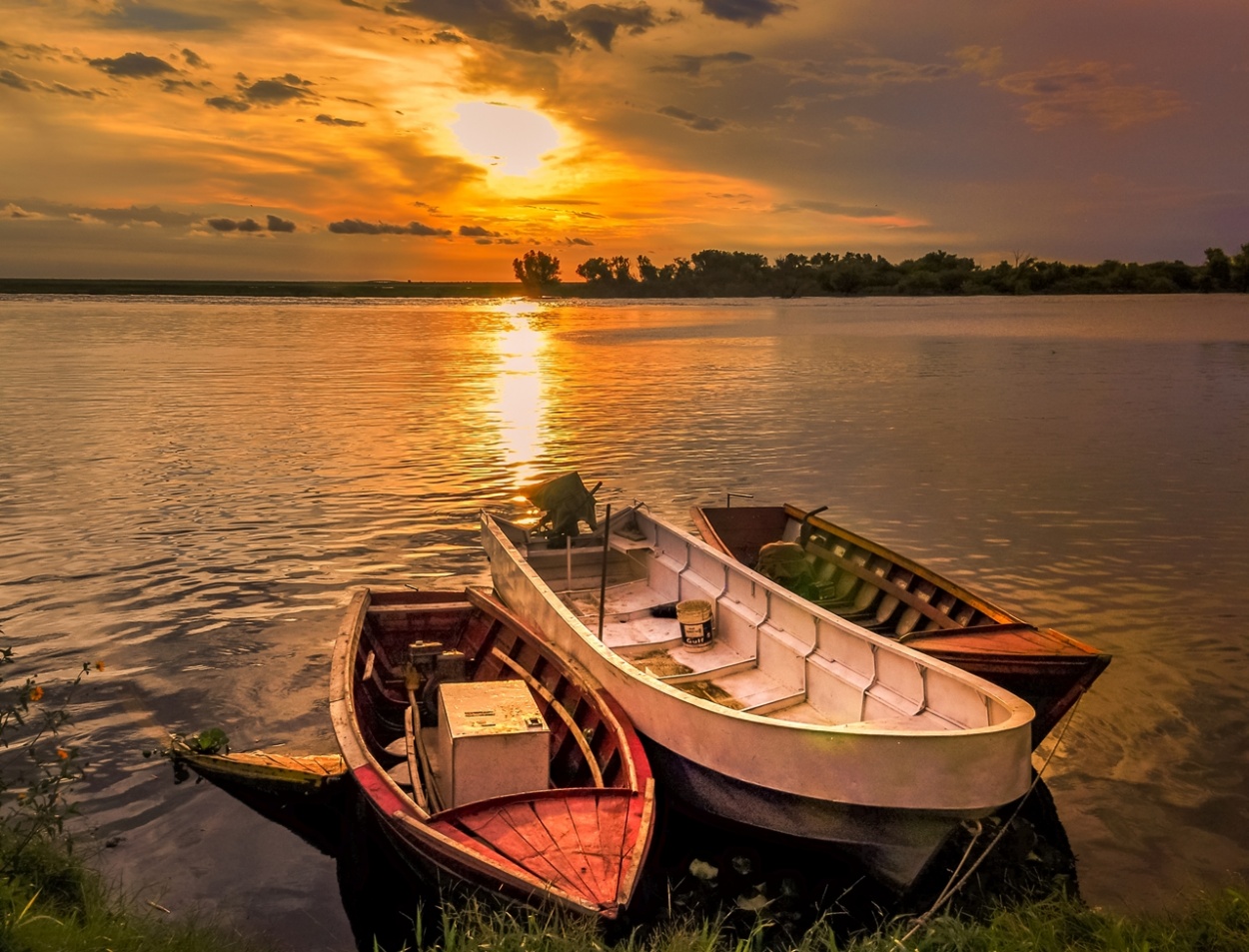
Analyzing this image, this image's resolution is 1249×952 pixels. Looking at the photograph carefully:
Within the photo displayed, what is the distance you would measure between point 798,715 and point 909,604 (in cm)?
422

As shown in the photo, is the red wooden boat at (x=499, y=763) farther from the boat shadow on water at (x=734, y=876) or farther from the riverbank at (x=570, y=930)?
the boat shadow on water at (x=734, y=876)

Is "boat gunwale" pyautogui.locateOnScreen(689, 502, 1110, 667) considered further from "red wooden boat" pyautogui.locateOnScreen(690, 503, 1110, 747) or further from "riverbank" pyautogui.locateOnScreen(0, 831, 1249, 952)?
"riverbank" pyautogui.locateOnScreen(0, 831, 1249, 952)

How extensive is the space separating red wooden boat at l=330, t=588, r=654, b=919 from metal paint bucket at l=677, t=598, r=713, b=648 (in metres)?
1.97

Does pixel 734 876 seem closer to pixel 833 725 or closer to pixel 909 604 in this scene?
pixel 833 725

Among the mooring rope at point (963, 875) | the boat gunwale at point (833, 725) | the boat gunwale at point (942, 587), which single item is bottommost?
the mooring rope at point (963, 875)

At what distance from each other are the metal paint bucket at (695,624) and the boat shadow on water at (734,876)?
9.67ft

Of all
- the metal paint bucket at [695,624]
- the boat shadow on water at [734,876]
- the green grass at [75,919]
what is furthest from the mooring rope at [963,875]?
the green grass at [75,919]

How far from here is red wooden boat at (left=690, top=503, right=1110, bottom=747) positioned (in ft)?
35.0

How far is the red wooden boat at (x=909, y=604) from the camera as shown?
10680 mm

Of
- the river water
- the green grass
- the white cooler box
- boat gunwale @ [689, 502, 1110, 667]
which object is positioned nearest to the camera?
the green grass

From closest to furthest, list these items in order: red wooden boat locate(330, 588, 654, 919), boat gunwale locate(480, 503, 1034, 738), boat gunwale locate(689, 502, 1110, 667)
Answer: red wooden boat locate(330, 588, 654, 919) < boat gunwale locate(480, 503, 1034, 738) < boat gunwale locate(689, 502, 1110, 667)

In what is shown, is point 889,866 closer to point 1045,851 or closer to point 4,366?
point 1045,851

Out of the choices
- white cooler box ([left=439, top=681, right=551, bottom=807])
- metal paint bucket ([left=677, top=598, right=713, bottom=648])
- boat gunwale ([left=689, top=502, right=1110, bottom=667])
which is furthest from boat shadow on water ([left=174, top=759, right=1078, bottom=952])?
metal paint bucket ([left=677, top=598, right=713, bottom=648])

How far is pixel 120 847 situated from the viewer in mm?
9922
